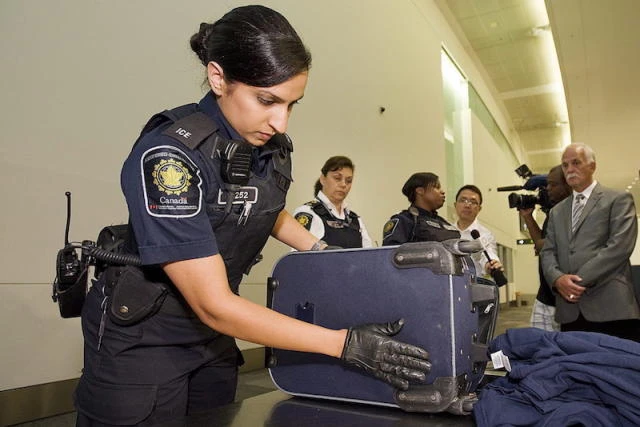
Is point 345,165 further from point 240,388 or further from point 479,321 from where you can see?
point 479,321

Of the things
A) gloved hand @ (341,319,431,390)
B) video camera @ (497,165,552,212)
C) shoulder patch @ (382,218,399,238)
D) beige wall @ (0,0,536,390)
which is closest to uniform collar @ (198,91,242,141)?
gloved hand @ (341,319,431,390)

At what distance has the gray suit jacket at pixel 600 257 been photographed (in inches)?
73.7

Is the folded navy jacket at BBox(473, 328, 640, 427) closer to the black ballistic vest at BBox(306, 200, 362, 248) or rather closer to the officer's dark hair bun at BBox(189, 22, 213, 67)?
the officer's dark hair bun at BBox(189, 22, 213, 67)

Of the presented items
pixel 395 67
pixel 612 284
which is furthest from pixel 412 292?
pixel 395 67

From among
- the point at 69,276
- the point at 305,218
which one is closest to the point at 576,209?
the point at 305,218

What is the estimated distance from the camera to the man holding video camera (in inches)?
88.1

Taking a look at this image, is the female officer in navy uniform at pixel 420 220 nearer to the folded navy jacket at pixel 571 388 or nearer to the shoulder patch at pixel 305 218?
the shoulder patch at pixel 305 218

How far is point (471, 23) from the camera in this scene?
7.21 meters

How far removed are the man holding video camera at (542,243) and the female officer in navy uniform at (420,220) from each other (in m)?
0.46

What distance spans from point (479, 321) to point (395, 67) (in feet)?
15.3

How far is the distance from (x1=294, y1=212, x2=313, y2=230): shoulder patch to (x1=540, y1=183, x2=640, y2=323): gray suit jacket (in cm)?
111

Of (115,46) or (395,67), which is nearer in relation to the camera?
(115,46)

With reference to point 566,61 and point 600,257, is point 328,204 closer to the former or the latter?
point 600,257

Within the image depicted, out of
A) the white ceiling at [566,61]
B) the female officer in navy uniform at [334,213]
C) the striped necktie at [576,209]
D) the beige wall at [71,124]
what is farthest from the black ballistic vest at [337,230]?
the white ceiling at [566,61]
